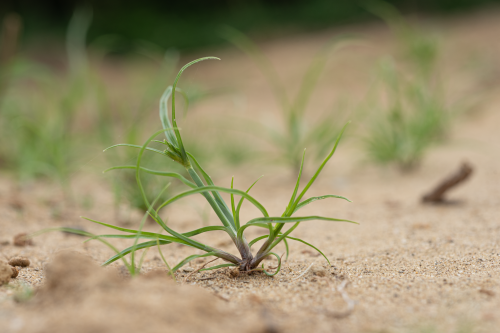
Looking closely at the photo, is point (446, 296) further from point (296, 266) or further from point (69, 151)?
point (69, 151)

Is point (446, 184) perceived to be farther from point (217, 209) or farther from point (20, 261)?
point (20, 261)

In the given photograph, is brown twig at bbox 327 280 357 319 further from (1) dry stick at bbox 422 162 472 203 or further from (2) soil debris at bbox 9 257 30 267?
(1) dry stick at bbox 422 162 472 203

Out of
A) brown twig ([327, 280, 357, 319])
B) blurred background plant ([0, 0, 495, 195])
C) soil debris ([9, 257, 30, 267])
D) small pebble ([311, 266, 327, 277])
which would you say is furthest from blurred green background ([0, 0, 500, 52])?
brown twig ([327, 280, 357, 319])

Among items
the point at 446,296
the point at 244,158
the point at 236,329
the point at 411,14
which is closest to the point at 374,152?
the point at 244,158

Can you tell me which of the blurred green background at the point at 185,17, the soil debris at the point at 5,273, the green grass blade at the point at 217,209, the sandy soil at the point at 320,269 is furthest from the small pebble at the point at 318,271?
the blurred green background at the point at 185,17

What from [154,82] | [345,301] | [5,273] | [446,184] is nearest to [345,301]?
[345,301]
